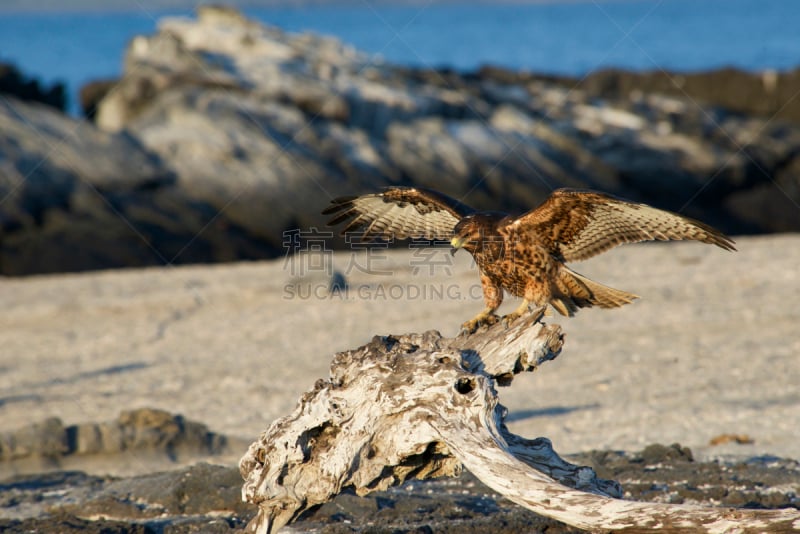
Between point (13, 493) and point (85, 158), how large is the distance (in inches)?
536

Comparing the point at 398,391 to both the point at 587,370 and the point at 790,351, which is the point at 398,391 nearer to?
the point at 587,370

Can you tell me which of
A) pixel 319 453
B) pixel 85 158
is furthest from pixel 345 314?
pixel 85 158

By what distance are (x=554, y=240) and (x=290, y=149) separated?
611 inches

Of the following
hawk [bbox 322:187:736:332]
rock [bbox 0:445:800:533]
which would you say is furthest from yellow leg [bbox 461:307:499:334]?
rock [bbox 0:445:800:533]

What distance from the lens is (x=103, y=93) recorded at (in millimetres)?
25047

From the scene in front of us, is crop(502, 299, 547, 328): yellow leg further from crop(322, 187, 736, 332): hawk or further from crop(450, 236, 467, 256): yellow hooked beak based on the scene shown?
crop(450, 236, 467, 256): yellow hooked beak

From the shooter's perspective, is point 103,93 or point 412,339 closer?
point 412,339

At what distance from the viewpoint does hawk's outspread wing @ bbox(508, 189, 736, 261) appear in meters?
5.29

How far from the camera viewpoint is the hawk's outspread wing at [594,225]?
17.4 ft

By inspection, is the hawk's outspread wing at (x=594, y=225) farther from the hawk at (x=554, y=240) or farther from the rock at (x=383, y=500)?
the rock at (x=383, y=500)

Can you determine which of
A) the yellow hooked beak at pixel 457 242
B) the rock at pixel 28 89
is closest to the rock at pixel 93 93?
the rock at pixel 28 89

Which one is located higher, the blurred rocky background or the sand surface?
the blurred rocky background

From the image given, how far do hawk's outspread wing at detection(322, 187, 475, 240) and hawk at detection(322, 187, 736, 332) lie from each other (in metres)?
0.15

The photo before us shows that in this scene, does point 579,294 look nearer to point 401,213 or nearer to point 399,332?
point 401,213
